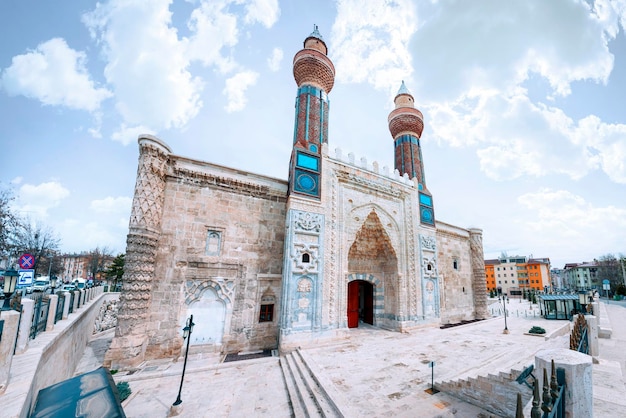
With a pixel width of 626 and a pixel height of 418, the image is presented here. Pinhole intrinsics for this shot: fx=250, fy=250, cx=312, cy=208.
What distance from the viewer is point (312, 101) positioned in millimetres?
11797

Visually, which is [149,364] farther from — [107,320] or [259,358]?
[107,320]

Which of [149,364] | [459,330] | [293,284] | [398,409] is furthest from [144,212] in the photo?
[459,330]

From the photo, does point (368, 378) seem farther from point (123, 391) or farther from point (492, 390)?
point (123, 391)

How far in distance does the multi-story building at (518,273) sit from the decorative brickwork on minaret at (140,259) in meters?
57.7

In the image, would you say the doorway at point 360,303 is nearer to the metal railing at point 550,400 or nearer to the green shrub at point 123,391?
the green shrub at point 123,391

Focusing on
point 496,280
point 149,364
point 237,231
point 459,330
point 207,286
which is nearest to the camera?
point 149,364

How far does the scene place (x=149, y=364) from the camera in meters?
7.17

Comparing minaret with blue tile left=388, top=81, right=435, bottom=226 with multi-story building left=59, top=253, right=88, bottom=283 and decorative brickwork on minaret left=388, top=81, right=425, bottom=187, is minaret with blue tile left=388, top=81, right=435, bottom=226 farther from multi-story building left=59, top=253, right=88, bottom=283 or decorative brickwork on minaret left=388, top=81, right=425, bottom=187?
multi-story building left=59, top=253, right=88, bottom=283

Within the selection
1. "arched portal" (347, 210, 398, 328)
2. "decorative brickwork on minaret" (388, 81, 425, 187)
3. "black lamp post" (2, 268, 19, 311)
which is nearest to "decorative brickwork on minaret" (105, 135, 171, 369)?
"black lamp post" (2, 268, 19, 311)

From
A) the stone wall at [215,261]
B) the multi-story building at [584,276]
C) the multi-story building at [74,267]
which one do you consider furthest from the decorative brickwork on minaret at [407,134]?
the multi-story building at [74,267]

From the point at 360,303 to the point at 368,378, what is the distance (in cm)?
727

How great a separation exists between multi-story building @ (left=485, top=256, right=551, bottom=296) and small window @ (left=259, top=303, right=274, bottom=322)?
53.8 m

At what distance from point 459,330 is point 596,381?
8.22 metres

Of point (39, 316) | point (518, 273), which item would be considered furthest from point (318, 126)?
point (518, 273)
